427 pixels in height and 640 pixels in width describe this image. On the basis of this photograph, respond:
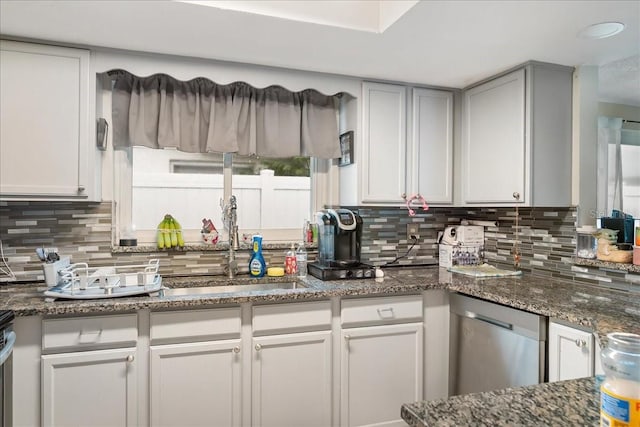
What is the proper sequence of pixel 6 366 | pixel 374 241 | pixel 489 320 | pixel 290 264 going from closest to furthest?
pixel 6 366, pixel 489 320, pixel 290 264, pixel 374 241

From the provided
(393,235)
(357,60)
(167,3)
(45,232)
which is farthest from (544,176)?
(45,232)

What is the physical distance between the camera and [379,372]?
7.34 feet

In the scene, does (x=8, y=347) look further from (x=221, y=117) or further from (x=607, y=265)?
(x=607, y=265)

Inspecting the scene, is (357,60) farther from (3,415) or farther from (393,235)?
(3,415)

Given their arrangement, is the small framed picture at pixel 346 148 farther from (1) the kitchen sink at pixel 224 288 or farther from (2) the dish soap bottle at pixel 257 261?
(1) the kitchen sink at pixel 224 288

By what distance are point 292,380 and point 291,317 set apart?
12.4 inches

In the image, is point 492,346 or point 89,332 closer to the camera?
point 89,332

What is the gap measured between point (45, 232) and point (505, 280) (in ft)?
8.45

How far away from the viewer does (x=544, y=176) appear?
235cm

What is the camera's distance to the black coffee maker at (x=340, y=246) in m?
2.44

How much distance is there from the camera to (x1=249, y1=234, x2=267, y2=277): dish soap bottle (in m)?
2.51

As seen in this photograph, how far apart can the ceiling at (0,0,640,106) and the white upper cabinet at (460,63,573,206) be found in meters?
0.11

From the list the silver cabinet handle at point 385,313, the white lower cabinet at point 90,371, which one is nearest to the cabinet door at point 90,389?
the white lower cabinet at point 90,371

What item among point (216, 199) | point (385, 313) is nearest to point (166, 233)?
point (216, 199)
